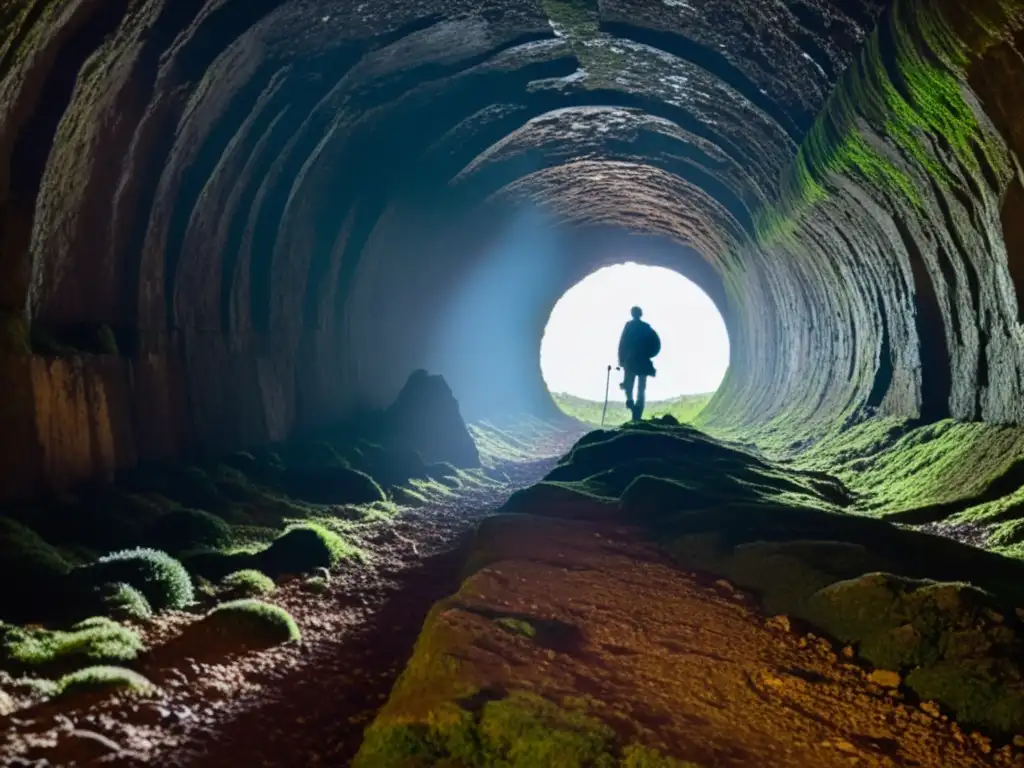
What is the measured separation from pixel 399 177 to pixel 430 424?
3886 mm

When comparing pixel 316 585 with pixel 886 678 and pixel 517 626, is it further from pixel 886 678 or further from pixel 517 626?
pixel 886 678

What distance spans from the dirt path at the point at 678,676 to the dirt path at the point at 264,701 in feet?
1.45

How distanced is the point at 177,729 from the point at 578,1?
26.9 feet

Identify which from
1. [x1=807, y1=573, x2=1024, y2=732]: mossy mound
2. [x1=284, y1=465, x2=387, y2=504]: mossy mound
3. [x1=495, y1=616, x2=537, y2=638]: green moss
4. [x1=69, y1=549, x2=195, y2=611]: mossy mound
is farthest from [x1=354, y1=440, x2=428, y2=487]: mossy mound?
[x1=807, y1=573, x2=1024, y2=732]: mossy mound

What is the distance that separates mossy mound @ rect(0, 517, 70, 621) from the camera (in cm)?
458

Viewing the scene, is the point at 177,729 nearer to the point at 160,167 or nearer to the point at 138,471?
the point at 138,471

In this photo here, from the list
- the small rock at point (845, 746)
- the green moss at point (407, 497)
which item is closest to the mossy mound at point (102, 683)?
the small rock at point (845, 746)

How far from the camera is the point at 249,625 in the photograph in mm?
4668

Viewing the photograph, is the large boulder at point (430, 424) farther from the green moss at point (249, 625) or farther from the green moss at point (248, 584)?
the green moss at point (249, 625)

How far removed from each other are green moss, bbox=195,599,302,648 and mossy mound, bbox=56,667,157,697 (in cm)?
69

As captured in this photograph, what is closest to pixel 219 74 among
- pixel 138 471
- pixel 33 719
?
pixel 138 471

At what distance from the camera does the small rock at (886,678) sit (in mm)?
3836

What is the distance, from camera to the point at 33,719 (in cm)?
335

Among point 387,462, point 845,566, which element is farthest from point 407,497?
point 845,566
